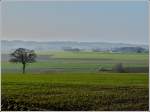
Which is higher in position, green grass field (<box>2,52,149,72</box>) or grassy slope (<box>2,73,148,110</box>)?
green grass field (<box>2,52,149,72</box>)

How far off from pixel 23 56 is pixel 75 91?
69 centimetres

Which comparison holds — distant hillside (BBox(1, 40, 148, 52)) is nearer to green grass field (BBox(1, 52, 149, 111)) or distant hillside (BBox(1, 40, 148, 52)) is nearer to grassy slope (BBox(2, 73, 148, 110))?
green grass field (BBox(1, 52, 149, 111))

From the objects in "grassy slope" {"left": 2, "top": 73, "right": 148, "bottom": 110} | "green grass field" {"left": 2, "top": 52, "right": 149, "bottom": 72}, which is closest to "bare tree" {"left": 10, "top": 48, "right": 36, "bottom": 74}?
"green grass field" {"left": 2, "top": 52, "right": 149, "bottom": 72}

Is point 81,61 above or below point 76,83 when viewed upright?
above

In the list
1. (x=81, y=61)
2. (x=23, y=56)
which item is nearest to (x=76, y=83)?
(x=81, y=61)

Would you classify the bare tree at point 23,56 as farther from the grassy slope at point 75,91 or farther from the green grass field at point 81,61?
the grassy slope at point 75,91

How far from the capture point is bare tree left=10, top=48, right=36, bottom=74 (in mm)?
9312

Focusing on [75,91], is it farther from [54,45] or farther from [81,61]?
[54,45]

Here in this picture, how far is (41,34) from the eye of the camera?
366 inches

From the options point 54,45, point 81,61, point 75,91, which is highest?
point 54,45

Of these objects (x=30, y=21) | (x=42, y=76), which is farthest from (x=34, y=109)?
(x=30, y=21)

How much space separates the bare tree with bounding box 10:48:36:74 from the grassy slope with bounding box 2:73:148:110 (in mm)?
157

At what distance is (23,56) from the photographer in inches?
367

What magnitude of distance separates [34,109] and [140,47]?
1.34 meters
